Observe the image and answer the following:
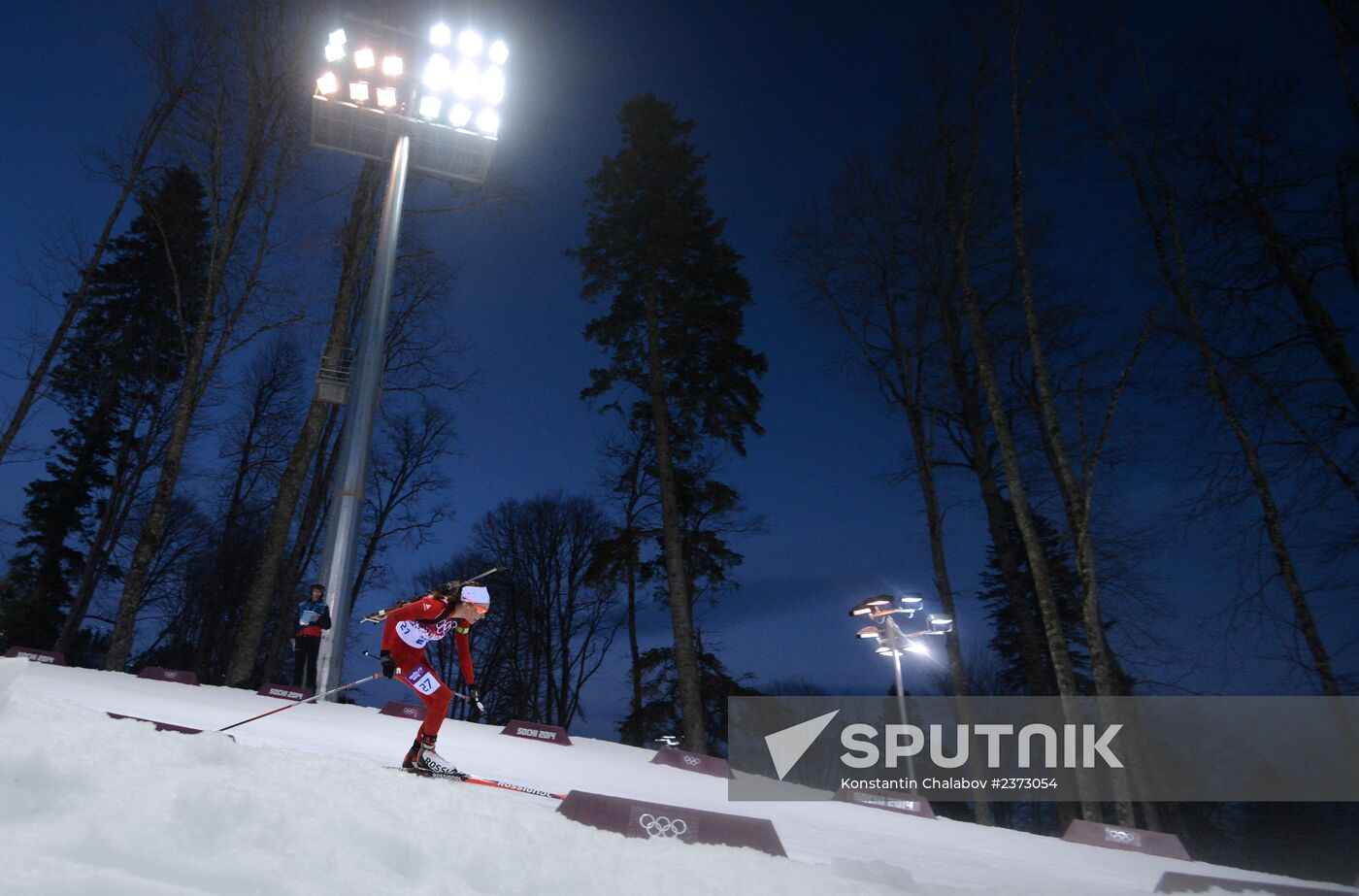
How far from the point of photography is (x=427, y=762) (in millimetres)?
5676

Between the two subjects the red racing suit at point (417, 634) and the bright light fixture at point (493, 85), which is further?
the bright light fixture at point (493, 85)

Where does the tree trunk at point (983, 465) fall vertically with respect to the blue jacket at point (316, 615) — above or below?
above

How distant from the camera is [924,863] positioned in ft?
16.9

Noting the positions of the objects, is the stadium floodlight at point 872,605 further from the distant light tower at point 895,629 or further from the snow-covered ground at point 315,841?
the snow-covered ground at point 315,841

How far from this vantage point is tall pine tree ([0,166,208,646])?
22.4 metres

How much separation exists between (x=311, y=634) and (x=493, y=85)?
1207 cm

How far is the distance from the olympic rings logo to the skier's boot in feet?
7.22

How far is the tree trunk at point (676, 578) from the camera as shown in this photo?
47.1 ft

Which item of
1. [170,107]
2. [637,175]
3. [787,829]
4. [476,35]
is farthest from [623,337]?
[787,829]

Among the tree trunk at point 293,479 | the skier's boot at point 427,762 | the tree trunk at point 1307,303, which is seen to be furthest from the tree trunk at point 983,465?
the skier's boot at point 427,762

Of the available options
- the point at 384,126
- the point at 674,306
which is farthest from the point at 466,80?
the point at 674,306

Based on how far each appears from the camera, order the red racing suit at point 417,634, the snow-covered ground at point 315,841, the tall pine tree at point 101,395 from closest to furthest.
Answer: the snow-covered ground at point 315,841
the red racing suit at point 417,634
the tall pine tree at point 101,395

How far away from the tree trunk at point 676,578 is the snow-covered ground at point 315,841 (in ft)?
28.2

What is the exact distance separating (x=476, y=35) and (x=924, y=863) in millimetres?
17165
